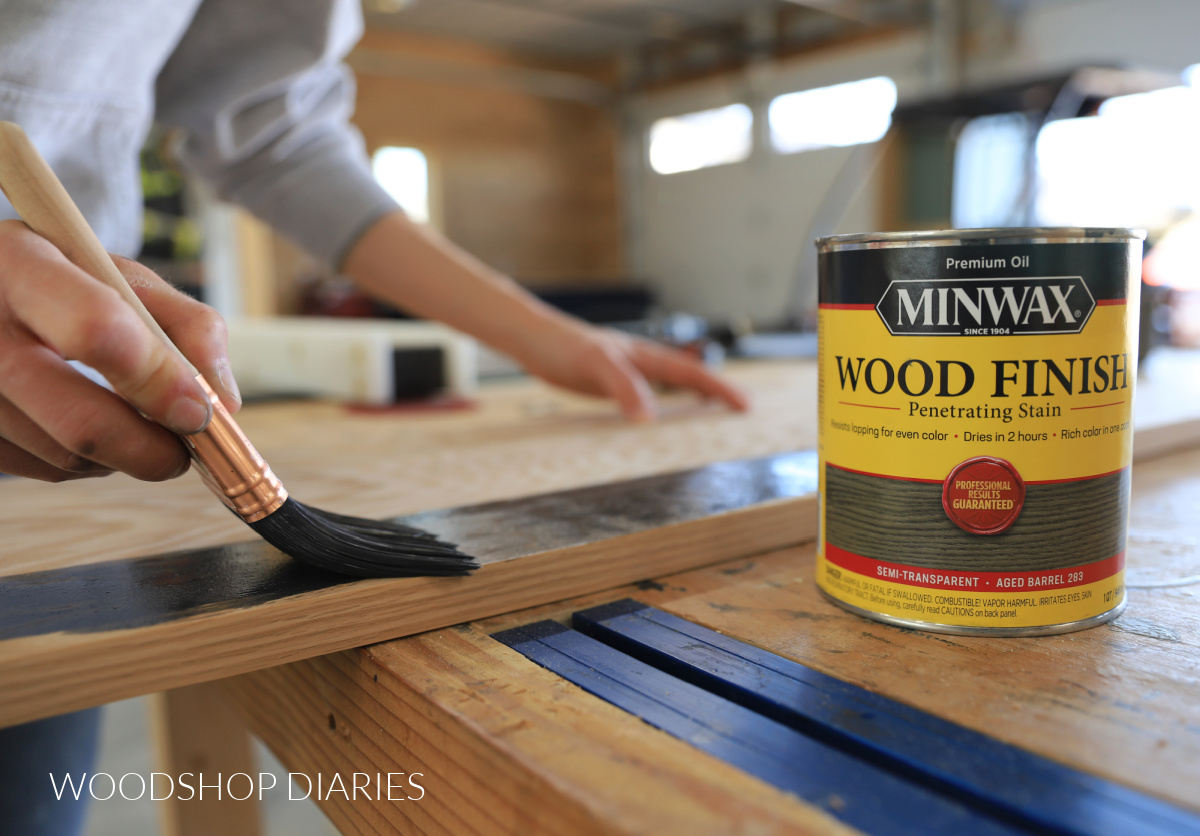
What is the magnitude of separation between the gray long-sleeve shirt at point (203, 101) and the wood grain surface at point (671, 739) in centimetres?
47

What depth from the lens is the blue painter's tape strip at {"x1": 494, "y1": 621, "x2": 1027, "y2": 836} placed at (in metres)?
0.27

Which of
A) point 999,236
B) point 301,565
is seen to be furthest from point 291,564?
point 999,236

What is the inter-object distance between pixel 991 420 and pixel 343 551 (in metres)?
0.30

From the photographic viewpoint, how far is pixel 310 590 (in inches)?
15.7

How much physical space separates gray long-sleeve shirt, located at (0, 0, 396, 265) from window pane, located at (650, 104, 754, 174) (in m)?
7.12

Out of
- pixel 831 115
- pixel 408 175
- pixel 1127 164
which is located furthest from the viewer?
pixel 408 175

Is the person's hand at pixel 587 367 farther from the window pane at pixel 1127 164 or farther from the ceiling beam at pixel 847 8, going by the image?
the ceiling beam at pixel 847 8

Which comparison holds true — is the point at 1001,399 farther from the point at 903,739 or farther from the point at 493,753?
the point at 493,753

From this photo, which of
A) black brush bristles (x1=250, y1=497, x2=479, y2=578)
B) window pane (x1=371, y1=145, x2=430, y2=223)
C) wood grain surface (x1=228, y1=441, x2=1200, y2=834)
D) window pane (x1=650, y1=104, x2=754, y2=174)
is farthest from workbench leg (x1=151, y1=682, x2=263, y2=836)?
window pane (x1=650, y1=104, x2=754, y2=174)

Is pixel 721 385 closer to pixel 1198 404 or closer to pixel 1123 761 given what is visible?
pixel 1198 404

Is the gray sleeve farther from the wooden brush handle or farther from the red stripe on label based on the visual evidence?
the red stripe on label

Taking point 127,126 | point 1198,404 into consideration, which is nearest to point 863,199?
point 1198,404

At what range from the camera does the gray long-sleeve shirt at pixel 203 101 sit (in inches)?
24.6

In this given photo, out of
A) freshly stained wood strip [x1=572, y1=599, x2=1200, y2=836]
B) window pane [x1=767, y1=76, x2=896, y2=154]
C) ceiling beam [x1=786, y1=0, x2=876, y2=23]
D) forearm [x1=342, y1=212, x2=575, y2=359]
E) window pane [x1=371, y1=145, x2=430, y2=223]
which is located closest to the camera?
freshly stained wood strip [x1=572, y1=599, x2=1200, y2=836]
